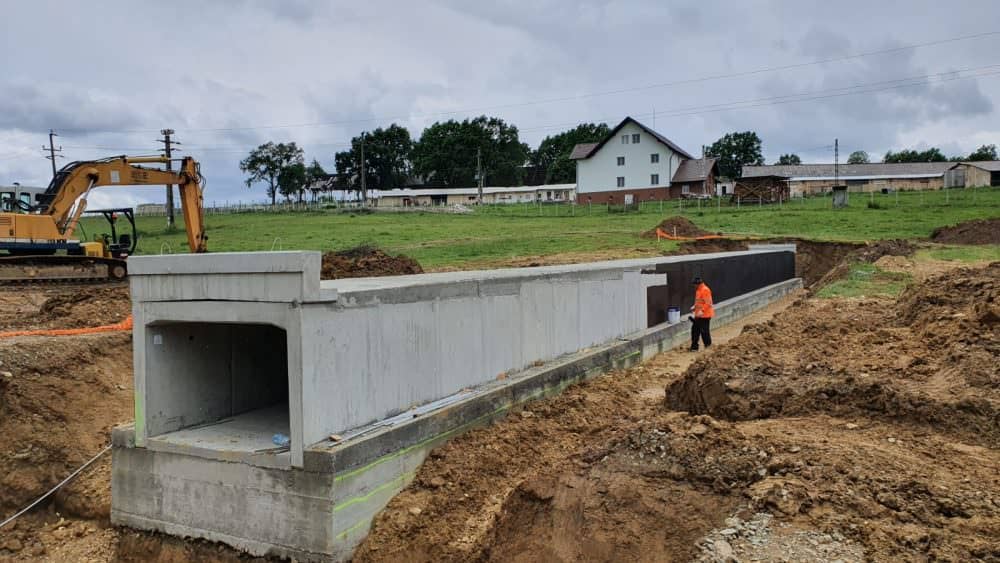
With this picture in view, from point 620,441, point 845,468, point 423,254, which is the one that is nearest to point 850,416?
point 845,468

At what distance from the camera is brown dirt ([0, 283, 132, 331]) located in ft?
46.3

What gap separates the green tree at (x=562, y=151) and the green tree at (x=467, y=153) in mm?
5684

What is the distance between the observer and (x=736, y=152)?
10500 cm

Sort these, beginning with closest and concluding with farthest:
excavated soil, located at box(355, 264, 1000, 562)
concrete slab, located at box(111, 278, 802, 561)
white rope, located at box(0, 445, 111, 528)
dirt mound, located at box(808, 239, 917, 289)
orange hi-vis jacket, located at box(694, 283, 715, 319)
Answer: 1. excavated soil, located at box(355, 264, 1000, 562)
2. concrete slab, located at box(111, 278, 802, 561)
3. white rope, located at box(0, 445, 111, 528)
4. orange hi-vis jacket, located at box(694, 283, 715, 319)
5. dirt mound, located at box(808, 239, 917, 289)

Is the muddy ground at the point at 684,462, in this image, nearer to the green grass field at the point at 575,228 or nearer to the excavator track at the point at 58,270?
the excavator track at the point at 58,270

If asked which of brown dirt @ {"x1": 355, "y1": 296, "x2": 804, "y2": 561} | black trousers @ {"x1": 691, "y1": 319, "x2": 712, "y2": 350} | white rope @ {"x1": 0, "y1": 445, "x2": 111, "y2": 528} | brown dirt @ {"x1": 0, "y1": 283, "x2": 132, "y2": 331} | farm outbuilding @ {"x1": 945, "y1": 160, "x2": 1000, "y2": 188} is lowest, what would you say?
white rope @ {"x1": 0, "y1": 445, "x2": 111, "y2": 528}

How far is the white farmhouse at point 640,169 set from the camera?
59844 millimetres

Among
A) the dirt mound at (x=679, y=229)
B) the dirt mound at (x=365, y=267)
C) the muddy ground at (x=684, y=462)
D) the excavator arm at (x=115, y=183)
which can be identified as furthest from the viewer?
the dirt mound at (x=679, y=229)

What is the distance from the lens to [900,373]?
29.5 feet

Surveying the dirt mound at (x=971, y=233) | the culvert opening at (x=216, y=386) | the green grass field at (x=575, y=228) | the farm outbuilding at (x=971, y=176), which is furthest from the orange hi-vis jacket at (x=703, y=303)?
the farm outbuilding at (x=971, y=176)

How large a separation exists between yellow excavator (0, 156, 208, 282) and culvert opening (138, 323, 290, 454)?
12.8 metres

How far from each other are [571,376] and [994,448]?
4934mm

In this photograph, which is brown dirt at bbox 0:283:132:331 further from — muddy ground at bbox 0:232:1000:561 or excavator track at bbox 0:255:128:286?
muddy ground at bbox 0:232:1000:561

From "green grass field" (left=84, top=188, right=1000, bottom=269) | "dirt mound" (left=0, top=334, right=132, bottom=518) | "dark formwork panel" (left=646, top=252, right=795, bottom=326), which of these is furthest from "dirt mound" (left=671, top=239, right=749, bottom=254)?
"dirt mound" (left=0, top=334, right=132, bottom=518)
